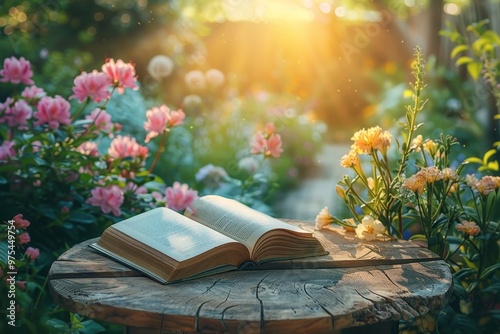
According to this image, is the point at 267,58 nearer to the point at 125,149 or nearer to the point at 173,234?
the point at 125,149

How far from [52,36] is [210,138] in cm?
165

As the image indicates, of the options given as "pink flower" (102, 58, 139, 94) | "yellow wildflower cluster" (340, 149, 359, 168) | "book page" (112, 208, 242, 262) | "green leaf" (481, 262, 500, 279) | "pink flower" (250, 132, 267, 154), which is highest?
"pink flower" (102, 58, 139, 94)

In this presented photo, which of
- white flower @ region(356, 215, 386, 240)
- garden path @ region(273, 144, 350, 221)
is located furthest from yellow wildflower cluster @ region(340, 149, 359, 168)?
garden path @ region(273, 144, 350, 221)

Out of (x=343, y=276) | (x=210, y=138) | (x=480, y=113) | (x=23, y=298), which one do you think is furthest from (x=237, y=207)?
(x=480, y=113)

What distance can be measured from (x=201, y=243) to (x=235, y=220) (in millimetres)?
184

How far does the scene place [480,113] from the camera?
5.56 meters

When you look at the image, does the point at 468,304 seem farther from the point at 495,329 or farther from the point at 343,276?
the point at 343,276

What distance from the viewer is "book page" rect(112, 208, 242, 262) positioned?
1700 mm

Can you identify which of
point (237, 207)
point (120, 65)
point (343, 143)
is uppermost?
point (120, 65)

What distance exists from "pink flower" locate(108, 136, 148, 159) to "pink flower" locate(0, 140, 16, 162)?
339 millimetres

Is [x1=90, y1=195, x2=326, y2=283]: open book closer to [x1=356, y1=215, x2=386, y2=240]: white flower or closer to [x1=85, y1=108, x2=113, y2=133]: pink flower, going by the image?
[x1=356, y1=215, x2=386, y2=240]: white flower

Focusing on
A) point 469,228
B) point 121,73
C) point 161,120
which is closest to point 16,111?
point 121,73

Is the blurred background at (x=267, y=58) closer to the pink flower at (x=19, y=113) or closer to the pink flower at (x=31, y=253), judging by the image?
the pink flower at (x=19, y=113)

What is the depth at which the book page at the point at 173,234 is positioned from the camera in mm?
1700
